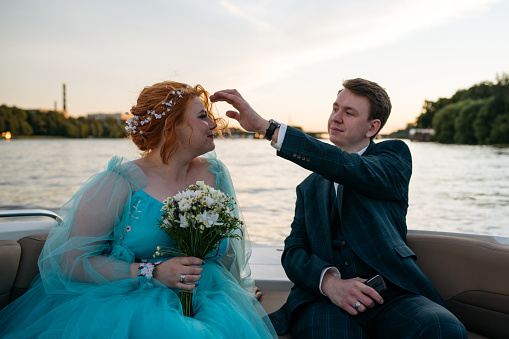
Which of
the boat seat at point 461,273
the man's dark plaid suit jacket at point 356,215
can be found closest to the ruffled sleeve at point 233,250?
the man's dark plaid suit jacket at point 356,215

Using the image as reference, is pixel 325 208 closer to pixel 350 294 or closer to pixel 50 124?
pixel 350 294

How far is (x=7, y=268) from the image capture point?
2293 millimetres

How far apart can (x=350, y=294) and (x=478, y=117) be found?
209 feet

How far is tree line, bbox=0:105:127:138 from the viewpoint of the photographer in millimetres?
26866

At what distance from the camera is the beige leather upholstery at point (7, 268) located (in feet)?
7.48

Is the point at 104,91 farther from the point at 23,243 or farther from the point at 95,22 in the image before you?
the point at 23,243

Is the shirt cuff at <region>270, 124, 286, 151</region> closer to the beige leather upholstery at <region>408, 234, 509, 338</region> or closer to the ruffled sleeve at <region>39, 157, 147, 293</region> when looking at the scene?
the ruffled sleeve at <region>39, 157, 147, 293</region>

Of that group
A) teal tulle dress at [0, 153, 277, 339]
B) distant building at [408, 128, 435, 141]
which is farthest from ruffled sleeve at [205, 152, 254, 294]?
distant building at [408, 128, 435, 141]

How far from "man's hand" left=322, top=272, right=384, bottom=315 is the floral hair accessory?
119cm

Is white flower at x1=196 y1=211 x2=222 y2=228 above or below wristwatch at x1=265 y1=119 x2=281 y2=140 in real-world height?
below

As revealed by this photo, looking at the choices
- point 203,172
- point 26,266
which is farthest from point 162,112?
point 26,266

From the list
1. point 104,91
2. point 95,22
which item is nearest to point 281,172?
point 104,91

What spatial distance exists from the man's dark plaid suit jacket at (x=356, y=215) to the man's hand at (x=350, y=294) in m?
0.09

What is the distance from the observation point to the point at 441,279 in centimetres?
258
